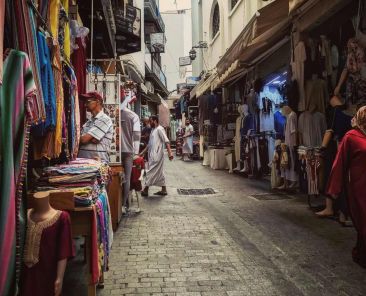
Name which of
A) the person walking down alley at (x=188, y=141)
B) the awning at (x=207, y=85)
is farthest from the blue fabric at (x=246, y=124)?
the person walking down alley at (x=188, y=141)

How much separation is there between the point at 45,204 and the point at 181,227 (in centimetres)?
370

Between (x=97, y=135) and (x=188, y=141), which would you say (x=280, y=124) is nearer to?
(x=97, y=135)

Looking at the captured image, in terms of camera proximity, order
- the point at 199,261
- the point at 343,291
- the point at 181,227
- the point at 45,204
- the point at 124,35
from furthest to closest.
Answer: the point at 124,35
the point at 181,227
the point at 199,261
the point at 343,291
the point at 45,204

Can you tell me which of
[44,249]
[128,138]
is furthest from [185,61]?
[44,249]

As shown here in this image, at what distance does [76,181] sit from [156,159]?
604cm

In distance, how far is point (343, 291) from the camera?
150 inches

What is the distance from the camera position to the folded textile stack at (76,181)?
11.0 feet

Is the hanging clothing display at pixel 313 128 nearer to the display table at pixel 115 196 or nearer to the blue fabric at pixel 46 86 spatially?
the display table at pixel 115 196

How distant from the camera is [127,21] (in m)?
12.1

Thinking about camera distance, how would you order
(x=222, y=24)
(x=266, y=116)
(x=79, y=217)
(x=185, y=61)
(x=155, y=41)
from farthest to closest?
(x=155, y=41) → (x=185, y=61) → (x=222, y=24) → (x=266, y=116) → (x=79, y=217)

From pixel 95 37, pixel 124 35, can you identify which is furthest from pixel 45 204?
pixel 124 35

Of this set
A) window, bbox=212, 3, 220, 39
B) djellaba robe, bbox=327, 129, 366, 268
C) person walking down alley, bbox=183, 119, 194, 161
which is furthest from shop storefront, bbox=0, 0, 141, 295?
person walking down alley, bbox=183, 119, 194, 161

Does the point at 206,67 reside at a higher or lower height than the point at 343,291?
higher

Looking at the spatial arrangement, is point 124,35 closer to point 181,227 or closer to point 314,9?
point 314,9
